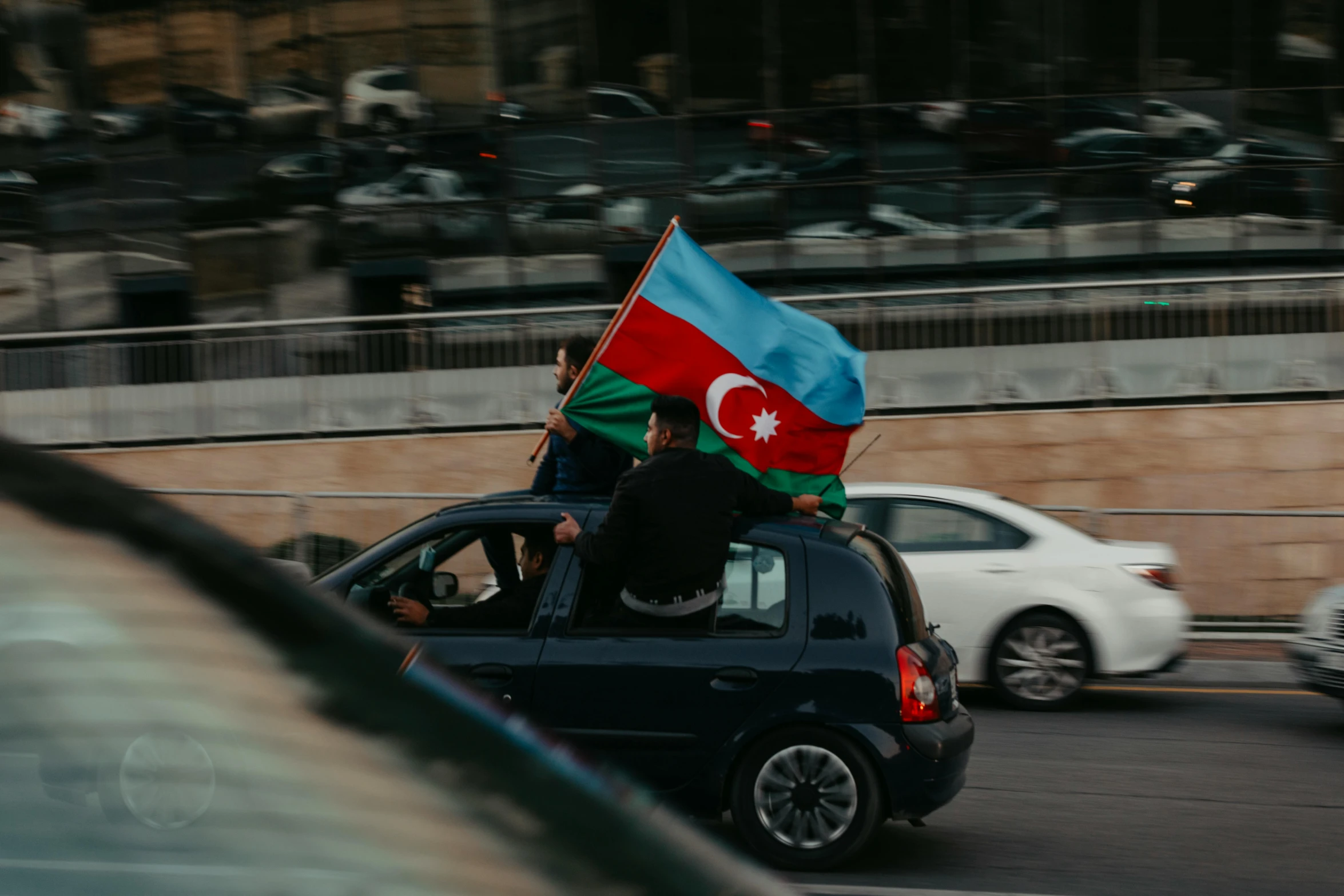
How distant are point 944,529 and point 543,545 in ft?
16.4

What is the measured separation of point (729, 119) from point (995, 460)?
7.43 meters

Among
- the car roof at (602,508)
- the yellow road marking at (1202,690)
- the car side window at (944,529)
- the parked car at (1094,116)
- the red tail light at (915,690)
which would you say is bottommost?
the yellow road marking at (1202,690)

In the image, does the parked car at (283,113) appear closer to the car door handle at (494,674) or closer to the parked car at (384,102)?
the parked car at (384,102)

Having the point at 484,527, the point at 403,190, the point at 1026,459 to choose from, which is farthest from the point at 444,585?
the point at 403,190

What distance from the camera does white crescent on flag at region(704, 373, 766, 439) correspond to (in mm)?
7099

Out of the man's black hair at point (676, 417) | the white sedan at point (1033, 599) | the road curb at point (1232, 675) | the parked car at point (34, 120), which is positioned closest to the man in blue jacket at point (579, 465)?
the man's black hair at point (676, 417)

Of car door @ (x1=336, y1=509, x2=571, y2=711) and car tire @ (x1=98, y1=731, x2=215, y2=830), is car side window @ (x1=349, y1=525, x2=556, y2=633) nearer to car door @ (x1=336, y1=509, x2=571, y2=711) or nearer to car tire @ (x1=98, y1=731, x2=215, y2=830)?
car door @ (x1=336, y1=509, x2=571, y2=711)

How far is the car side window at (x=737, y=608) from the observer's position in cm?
584

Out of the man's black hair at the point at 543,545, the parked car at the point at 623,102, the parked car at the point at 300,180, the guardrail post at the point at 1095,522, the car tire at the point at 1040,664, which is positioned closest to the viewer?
the man's black hair at the point at 543,545

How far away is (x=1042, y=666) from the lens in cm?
1008

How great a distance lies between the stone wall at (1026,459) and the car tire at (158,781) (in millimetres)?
16218

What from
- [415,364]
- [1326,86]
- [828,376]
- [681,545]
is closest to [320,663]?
[681,545]

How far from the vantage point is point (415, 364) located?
17234mm

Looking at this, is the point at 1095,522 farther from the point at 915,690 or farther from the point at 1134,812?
the point at 915,690
